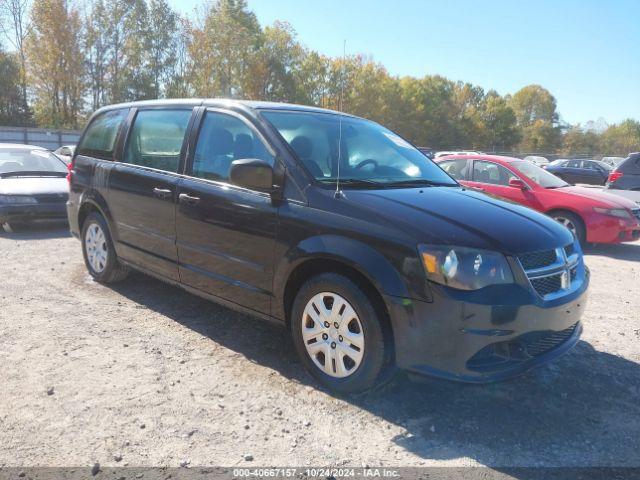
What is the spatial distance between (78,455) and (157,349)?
51.4 inches

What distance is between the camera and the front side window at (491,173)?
8914mm

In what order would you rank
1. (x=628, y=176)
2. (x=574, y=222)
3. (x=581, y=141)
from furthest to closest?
(x=581, y=141) < (x=628, y=176) < (x=574, y=222)

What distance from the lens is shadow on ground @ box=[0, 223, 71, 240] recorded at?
805 centimetres

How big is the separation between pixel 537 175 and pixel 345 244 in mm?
6965

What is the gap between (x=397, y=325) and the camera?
2.88m

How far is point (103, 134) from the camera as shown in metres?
5.32

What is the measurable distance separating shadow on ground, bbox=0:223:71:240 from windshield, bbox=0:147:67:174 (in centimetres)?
100

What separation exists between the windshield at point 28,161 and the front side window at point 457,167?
6.86 metres

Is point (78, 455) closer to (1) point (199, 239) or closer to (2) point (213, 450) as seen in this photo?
(2) point (213, 450)

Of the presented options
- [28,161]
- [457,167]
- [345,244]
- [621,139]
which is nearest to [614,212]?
[457,167]

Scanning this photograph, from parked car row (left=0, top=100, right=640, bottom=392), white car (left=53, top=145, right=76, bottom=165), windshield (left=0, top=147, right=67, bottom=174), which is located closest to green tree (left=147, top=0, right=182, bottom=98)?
white car (left=53, top=145, right=76, bottom=165)

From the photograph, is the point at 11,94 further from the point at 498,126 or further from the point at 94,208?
the point at 498,126

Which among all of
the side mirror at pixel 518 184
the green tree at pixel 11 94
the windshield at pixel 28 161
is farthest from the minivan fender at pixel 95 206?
the green tree at pixel 11 94

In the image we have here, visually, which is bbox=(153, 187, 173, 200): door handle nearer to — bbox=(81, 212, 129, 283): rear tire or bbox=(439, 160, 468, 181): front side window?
bbox=(81, 212, 129, 283): rear tire
